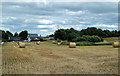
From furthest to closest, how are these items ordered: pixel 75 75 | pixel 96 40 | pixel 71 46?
pixel 96 40
pixel 71 46
pixel 75 75

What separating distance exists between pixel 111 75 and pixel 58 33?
7525 centimetres

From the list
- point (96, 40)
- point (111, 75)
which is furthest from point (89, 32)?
point (111, 75)

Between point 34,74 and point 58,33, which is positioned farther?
point 58,33

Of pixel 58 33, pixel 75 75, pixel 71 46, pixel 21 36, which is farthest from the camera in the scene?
pixel 21 36

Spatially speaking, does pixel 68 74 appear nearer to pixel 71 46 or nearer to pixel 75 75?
pixel 75 75

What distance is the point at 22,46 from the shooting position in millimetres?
29906

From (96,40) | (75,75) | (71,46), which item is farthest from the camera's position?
(96,40)

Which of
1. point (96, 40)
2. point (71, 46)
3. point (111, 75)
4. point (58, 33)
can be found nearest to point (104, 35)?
point (58, 33)

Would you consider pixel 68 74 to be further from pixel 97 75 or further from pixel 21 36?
pixel 21 36

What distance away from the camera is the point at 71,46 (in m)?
29.2

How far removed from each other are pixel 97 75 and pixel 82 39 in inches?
1660

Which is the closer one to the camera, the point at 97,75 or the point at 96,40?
the point at 97,75

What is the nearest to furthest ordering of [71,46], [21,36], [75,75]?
[75,75] < [71,46] < [21,36]

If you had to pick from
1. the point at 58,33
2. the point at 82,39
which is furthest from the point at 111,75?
the point at 58,33
